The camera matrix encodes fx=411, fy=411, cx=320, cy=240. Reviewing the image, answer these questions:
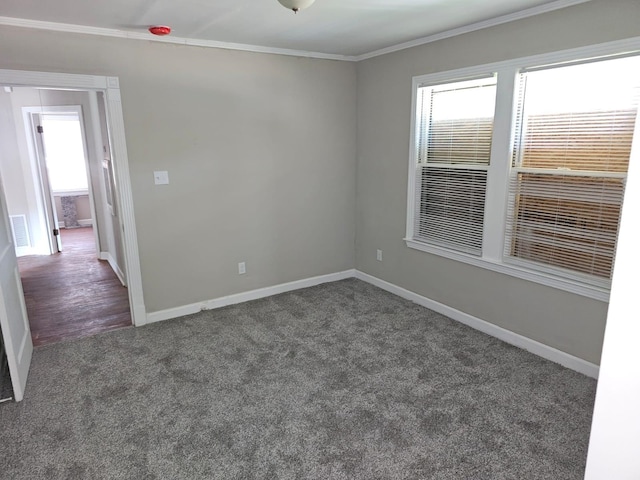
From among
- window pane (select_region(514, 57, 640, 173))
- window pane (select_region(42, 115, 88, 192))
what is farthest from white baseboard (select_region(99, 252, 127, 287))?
window pane (select_region(514, 57, 640, 173))

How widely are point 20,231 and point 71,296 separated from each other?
2.49 m

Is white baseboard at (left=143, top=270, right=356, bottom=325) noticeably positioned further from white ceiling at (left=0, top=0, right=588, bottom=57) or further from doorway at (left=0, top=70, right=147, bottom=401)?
white ceiling at (left=0, top=0, right=588, bottom=57)

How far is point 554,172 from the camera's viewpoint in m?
2.88

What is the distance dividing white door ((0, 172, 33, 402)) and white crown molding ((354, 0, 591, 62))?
3.43 metres

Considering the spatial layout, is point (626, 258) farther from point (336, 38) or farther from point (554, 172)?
point (336, 38)

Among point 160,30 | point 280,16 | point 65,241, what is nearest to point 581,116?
point 280,16

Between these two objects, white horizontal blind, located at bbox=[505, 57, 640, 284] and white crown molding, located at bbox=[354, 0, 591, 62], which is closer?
white horizontal blind, located at bbox=[505, 57, 640, 284]

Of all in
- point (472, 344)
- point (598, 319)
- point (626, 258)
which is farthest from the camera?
point (472, 344)

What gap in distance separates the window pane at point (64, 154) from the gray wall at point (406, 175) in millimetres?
6282

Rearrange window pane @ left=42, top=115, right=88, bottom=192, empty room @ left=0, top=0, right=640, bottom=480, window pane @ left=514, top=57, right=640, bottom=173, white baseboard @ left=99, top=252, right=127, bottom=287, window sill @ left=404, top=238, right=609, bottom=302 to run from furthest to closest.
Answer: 1. window pane @ left=42, top=115, right=88, bottom=192
2. white baseboard @ left=99, top=252, right=127, bottom=287
3. window sill @ left=404, top=238, right=609, bottom=302
4. window pane @ left=514, top=57, right=640, bottom=173
5. empty room @ left=0, top=0, right=640, bottom=480

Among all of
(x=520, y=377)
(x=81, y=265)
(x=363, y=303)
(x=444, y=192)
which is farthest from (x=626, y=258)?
(x=81, y=265)

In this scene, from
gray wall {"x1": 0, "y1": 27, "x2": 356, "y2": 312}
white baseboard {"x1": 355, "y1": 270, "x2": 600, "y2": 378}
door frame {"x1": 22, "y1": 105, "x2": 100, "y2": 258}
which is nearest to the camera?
white baseboard {"x1": 355, "y1": 270, "x2": 600, "y2": 378}

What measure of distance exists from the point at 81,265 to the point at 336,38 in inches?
179

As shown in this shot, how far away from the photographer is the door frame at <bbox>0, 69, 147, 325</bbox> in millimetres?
3000
